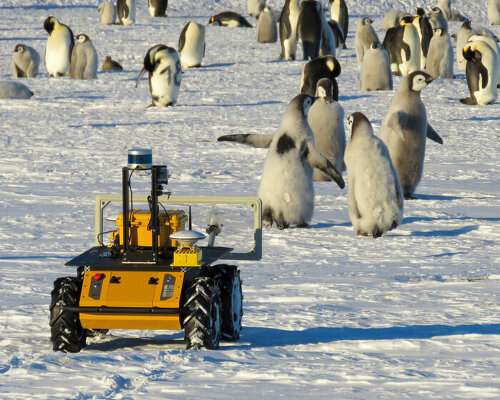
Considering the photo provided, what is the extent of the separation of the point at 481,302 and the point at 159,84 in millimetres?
10767

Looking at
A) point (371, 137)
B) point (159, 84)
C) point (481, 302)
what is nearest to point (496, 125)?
point (159, 84)

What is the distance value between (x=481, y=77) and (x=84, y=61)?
23.0 ft

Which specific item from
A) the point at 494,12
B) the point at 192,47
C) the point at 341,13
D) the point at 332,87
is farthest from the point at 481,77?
the point at 494,12

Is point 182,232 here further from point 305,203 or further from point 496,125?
point 496,125

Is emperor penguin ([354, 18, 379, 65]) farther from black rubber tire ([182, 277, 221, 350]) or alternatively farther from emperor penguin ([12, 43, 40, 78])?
black rubber tire ([182, 277, 221, 350])

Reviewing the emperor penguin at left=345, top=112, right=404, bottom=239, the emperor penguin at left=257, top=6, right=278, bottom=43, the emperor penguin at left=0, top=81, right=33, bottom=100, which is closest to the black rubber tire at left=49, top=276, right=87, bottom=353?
the emperor penguin at left=345, top=112, right=404, bottom=239

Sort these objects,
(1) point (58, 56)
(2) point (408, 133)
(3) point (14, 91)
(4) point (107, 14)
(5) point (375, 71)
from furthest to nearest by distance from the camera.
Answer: (4) point (107, 14)
(1) point (58, 56)
(5) point (375, 71)
(3) point (14, 91)
(2) point (408, 133)

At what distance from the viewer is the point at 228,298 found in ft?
15.8

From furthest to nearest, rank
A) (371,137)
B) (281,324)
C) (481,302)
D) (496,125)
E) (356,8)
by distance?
(356,8)
(496,125)
(371,137)
(481,302)
(281,324)

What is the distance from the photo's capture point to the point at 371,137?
796cm

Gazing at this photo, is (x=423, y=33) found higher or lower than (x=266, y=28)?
lower

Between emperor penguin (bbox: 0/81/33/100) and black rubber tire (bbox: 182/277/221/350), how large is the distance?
41.6 ft

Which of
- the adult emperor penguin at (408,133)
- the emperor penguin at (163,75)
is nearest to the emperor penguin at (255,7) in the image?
the emperor penguin at (163,75)

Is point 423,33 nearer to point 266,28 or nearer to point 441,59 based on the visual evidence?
point 441,59
